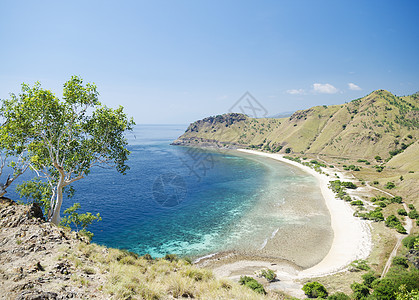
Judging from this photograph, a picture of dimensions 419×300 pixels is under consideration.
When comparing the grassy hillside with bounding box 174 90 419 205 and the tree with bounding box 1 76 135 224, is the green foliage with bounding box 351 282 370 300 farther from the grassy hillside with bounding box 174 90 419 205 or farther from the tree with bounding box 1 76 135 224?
the grassy hillside with bounding box 174 90 419 205

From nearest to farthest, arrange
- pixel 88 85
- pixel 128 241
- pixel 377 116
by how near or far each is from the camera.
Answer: pixel 88 85 < pixel 128 241 < pixel 377 116

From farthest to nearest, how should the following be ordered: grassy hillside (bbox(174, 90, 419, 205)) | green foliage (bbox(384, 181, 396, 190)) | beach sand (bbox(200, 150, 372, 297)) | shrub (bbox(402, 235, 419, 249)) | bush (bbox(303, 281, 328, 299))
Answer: grassy hillside (bbox(174, 90, 419, 205)) → green foliage (bbox(384, 181, 396, 190)) → shrub (bbox(402, 235, 419, 249)) → beach sand (bbox(200, 150, 372, 297)) → bush (bbox(303, 281, 328, 299))

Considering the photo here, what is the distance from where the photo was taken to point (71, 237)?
592 inches

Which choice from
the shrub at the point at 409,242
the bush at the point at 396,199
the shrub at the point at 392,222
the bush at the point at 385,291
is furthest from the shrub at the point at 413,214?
the bush at the point at 385,291

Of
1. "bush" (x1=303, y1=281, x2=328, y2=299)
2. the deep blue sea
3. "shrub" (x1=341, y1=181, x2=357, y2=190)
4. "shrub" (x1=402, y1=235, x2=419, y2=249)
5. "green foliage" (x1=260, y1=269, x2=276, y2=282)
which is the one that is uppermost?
"shrub" (x1=341, y1=181, x2=357, y2=190)

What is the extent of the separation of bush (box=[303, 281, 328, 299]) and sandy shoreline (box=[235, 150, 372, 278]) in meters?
4.97

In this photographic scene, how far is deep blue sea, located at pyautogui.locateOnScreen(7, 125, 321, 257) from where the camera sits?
127 ft

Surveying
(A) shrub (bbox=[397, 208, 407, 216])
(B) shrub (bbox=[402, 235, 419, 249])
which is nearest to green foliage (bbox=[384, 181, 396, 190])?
(A) shrub (bbox=[397, 208, 407, 216])

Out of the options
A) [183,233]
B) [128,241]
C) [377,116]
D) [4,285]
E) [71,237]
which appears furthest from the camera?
[377,116]

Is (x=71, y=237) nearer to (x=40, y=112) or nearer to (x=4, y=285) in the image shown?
(x=4, y=285)

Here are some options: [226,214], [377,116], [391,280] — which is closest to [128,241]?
[226,214]

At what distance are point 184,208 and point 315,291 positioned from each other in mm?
38469

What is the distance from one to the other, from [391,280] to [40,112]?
35.9m

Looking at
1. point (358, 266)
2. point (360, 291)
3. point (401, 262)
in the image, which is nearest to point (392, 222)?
point (401, 262)
